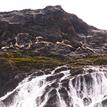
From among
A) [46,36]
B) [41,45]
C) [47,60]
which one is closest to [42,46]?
[41,45]

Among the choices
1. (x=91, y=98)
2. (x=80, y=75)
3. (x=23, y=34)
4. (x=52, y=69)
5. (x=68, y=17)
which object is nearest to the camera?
(x=91, y=98)

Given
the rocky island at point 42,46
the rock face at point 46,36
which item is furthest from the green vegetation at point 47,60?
the rock face at point 46,36

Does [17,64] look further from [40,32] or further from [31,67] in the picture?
[40,32]

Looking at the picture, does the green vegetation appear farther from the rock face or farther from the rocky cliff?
the rock face

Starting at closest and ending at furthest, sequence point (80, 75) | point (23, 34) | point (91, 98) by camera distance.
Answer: point (91, 98) → point (80, 75) → point (23, 34)

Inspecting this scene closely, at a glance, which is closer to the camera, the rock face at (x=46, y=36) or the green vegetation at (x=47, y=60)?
the green vegetation at (x=47, y=60)

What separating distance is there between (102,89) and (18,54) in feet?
172

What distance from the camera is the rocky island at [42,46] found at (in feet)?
420

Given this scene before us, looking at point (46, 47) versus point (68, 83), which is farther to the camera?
point (46, 47)

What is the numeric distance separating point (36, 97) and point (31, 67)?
20.3 meters

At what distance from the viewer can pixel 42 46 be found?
16338 centimetres

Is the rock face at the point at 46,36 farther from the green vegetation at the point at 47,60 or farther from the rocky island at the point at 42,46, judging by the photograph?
the green vegetation at the point at 47,60

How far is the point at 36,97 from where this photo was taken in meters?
112

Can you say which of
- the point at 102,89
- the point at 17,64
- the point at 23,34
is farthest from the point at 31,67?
the point at 23,34
